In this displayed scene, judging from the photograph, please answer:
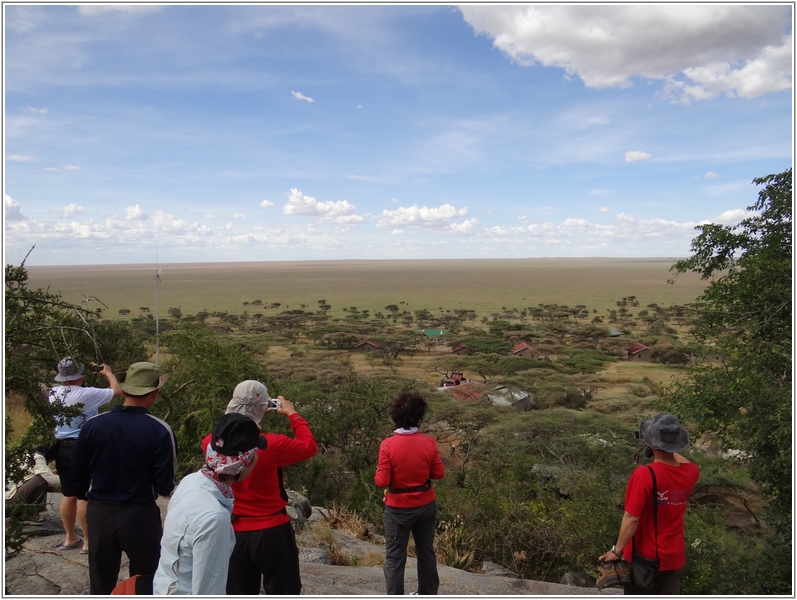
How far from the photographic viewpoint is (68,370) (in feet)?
13.0

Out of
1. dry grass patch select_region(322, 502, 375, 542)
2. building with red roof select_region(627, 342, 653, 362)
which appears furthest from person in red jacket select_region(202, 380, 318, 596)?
building with red roof select_region(627, 342, 653, 362)

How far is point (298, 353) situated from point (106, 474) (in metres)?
35.1

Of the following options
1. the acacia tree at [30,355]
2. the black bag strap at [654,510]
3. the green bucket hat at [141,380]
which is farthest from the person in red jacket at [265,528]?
the black bag strap at [654,510]

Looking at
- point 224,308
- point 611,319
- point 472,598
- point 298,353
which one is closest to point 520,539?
point 472,598

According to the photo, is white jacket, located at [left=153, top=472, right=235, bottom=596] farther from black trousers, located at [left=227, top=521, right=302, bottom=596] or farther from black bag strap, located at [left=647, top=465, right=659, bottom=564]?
black bag strap, located at [left=647, top=465, right=659, bottom=564]

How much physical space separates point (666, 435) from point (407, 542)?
182 centimetres

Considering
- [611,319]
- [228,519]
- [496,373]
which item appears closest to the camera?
[228,519]

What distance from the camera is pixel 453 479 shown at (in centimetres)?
1310

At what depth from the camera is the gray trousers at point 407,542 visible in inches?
143

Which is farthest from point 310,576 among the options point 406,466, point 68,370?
point 68,370

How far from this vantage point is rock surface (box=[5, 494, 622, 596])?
13.0 ft

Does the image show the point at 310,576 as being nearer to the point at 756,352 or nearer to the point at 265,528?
the point at 265,528

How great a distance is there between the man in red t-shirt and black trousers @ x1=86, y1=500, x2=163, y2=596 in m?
2.69

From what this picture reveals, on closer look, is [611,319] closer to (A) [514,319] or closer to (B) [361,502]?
(A) [514,319]
